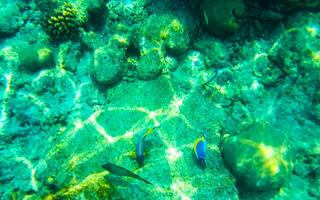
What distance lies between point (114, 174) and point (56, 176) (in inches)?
45.4

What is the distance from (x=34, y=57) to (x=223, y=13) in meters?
3.99

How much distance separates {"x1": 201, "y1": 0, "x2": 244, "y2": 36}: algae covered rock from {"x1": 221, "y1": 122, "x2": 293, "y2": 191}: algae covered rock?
2.06 meters

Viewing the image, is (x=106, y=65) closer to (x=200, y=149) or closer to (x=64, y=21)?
(x=64, y=21)

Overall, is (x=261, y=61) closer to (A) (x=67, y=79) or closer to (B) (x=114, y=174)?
(B) (x=114, y=174)

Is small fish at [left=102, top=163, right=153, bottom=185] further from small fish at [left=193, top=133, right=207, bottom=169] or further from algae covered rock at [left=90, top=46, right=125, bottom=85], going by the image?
algae covered rock at [left=90, top=46, right=125, bottom=85]

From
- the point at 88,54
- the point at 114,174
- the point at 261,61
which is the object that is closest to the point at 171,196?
the point at 114,174

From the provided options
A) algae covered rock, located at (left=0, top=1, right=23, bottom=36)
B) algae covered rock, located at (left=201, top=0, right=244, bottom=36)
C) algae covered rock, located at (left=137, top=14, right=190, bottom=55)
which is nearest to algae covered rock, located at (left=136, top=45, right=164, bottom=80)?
algae covered rock, located at (left=137, top=14, right=190, bottom=55)

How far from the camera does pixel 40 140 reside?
477cm

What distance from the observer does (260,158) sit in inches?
144

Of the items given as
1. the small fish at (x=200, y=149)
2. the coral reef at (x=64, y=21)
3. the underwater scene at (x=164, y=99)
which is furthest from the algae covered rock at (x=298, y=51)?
the coral reef at (x=64, y=21)

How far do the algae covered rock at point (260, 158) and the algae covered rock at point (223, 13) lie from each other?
6.77 feet

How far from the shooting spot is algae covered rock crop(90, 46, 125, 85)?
473cm

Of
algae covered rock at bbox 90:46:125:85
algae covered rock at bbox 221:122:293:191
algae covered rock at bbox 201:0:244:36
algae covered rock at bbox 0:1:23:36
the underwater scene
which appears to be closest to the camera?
algae covered rock at bbox 221:122:293:191

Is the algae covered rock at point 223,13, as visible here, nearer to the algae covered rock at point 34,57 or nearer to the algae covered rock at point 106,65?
the algae covered rock at point 106,65
